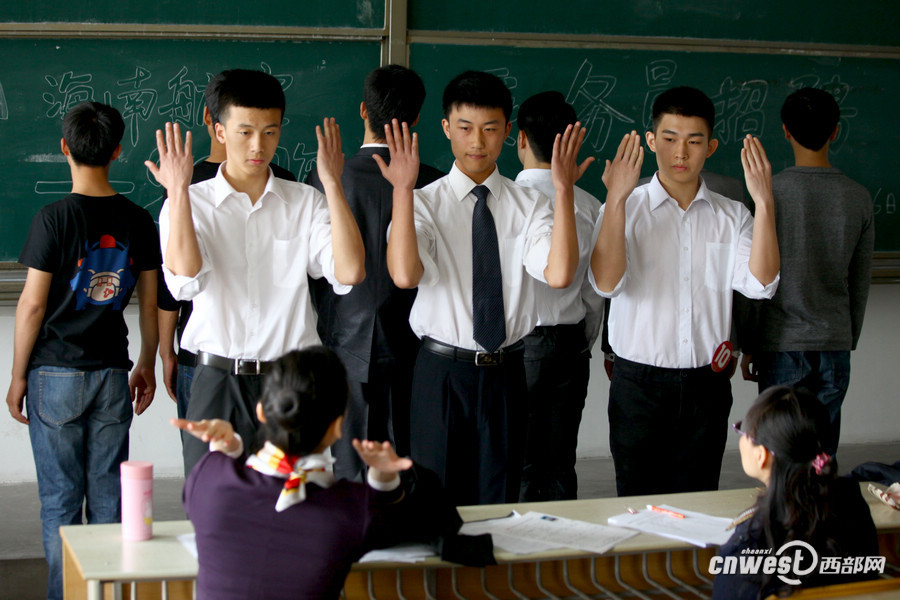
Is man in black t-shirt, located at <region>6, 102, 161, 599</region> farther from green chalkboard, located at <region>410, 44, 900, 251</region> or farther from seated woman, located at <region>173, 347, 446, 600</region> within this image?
green chalkboard, located at <region>410, 44, 900, 251</region>

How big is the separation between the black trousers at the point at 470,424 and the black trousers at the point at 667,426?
416 millimetres

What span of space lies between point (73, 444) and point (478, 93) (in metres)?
1.62

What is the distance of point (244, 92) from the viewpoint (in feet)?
8.21

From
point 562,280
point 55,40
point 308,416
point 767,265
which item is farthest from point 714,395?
point 55,40

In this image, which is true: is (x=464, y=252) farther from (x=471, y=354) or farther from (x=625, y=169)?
(x=625, y=169)

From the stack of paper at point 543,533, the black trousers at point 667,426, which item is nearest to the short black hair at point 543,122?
the black trousers at point 667,426

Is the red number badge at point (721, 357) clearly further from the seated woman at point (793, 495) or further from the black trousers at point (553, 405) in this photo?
the seated woman at point (793, 495)

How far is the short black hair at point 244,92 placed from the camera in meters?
2.50

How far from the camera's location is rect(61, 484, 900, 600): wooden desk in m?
1.69

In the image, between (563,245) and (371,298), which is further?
(371,298)

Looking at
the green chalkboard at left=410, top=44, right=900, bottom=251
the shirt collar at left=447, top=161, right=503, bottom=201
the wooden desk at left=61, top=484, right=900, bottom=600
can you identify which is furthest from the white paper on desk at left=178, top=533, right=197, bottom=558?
the green chalkboard at left=410, top=44, right=900, bottom=251

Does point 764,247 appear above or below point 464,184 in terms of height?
below

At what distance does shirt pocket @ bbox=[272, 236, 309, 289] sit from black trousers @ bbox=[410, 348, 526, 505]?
445 mm

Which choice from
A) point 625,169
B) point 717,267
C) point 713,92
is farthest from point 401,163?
point 713,92
